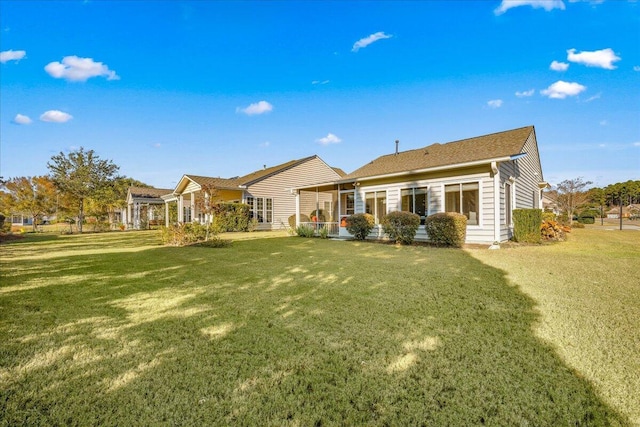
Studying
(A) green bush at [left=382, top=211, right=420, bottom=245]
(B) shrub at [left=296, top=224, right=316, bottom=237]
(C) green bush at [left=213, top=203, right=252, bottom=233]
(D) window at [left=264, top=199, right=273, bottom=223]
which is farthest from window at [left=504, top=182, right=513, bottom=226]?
(D) window at [left=264, top=199, right=273, bottom=223]

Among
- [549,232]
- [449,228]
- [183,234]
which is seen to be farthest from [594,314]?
[183,234]

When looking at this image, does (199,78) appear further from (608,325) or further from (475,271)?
(608,325)

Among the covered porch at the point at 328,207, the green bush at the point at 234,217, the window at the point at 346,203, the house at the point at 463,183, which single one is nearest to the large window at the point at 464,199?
the house at the point at 463,183

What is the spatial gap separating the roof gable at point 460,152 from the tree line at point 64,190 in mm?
22978

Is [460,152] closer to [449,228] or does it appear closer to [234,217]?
[449,228]

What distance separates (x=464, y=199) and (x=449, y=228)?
1.81m

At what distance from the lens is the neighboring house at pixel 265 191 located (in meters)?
21.9

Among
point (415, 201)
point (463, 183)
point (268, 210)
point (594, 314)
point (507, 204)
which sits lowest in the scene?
point (594, 314)

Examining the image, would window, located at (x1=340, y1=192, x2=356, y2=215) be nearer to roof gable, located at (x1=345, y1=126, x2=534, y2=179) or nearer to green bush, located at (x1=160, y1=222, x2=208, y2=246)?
roof gable, located at (x1=345, y1=126, x2=534, y2=179)

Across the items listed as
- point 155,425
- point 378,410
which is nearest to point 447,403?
point 378,410

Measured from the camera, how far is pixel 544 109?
16.3m

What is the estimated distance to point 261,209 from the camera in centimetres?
2252

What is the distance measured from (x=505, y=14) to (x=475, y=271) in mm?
12299

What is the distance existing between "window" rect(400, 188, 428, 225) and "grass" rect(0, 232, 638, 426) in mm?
7527
